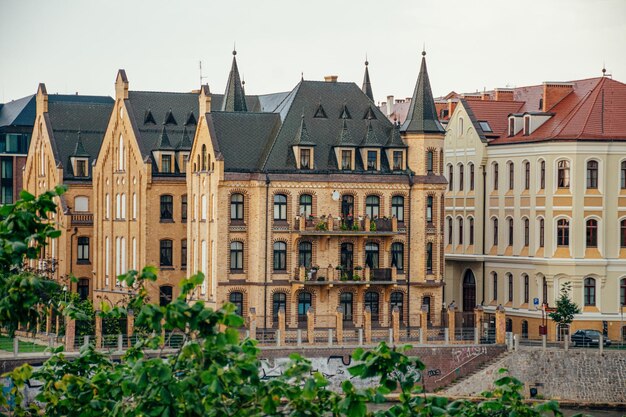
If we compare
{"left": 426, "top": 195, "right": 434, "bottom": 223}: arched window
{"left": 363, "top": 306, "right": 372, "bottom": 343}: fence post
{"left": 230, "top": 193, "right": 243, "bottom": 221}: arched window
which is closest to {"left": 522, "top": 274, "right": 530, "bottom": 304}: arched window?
{"left": 426, "top": 195, "right": 434, "bottom": 223}: arched window

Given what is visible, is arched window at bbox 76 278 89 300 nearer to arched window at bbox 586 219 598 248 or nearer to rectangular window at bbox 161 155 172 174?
rectangular window at bbox 161 155 172 174

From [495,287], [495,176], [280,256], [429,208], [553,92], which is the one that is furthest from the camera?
[495,176]

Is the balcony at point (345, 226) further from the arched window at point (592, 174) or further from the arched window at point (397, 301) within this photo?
the arched window at point (592, 174)

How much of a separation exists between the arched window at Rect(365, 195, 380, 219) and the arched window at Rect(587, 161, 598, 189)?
1130cm

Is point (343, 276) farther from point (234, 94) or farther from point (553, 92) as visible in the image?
point (553, 92)

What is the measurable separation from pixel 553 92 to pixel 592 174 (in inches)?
286

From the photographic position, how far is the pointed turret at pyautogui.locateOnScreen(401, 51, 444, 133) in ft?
269

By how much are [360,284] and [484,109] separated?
60.0ft

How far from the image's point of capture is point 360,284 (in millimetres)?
80438

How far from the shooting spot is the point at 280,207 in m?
80.2

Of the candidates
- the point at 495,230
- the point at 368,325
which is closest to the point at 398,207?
the point at 368,325

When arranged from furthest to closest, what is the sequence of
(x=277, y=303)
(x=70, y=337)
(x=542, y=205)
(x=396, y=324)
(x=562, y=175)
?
(x=542, y=205) → (x=562, y=175) → (x=277, y=303) → (x=396, y=324) → (x=70, y=337)

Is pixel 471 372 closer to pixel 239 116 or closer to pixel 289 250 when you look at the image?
pixel 289 250

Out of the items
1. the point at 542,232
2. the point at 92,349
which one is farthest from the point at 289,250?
the point at 92,349
